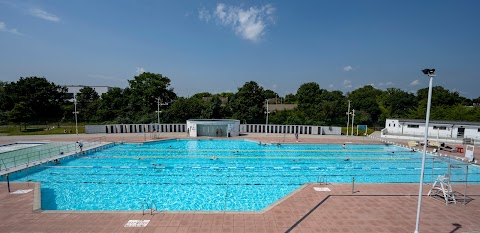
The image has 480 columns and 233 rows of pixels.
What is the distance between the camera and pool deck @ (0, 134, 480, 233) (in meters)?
7.95

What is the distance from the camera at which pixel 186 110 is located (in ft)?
143

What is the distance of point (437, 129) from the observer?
32.0m

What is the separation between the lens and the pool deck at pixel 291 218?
7.95 m

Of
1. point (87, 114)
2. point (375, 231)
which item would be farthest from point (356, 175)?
point (87, 114)

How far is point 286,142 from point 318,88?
47629 mm

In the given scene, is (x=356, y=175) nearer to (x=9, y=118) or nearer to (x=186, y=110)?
(x=186, y=110)

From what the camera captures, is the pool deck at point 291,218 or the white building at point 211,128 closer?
the pool deck at point 291,218

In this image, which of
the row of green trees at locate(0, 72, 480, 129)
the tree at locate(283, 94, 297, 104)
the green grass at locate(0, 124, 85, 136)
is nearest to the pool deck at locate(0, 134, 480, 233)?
the green grass at locate(0, 124, 85, 136)

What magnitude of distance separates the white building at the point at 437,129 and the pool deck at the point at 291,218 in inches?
1034

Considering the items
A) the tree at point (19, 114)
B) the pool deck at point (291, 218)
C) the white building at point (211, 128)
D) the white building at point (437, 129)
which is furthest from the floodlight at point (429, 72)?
the tree at point (19, 114)

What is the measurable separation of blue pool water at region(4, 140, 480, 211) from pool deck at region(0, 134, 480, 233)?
2.59 metres

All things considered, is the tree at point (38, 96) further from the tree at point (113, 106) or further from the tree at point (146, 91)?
the tree at point (146, 91)

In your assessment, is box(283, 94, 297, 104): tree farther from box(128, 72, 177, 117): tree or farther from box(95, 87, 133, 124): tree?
box(95, 87, 133, 124): tree

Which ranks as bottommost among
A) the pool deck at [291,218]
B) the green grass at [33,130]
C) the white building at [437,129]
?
the pool deck at [291,218]
